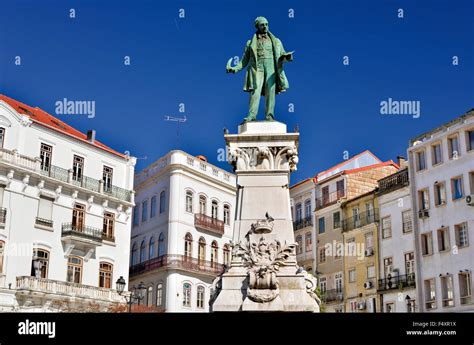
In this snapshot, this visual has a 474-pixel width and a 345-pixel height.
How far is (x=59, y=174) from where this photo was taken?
4416cm

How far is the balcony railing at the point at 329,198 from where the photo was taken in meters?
55.3

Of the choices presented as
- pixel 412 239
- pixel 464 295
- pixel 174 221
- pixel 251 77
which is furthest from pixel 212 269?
pixel 251 77

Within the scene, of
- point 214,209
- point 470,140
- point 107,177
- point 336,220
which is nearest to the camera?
point 470,140

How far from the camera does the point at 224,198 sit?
5706cm

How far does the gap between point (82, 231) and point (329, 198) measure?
2211cm

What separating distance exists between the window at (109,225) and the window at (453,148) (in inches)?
933

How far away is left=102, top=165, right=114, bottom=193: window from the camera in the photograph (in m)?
47.5

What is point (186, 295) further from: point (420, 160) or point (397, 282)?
point (420, 160)

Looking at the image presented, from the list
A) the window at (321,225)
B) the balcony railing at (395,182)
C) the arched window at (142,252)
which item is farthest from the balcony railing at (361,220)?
the arched window at (142,252)

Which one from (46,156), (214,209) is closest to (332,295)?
(214,209)

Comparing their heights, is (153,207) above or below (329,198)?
below

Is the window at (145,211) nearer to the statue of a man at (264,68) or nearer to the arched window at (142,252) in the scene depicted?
the arched window at (142,252)
